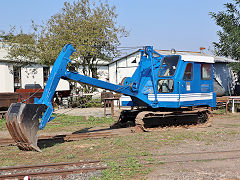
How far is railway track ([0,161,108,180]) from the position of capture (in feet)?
22.2

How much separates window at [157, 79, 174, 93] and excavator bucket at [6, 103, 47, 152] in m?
5.36

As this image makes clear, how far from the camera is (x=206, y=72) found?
13.4 m

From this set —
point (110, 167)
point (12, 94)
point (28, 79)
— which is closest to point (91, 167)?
point (110, 167)

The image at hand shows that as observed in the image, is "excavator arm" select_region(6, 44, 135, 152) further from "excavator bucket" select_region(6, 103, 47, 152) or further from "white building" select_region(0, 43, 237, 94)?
"white building" select_region(0, 43, 237, 94)

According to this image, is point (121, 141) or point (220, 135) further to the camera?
point (220, 135)

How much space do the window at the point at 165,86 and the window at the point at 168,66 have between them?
29 centimetres

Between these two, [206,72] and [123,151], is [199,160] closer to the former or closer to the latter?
[123,151]

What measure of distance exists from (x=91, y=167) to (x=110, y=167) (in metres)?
0.47

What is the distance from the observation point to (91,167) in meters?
7.35

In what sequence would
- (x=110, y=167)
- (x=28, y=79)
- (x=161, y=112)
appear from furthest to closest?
(x=28, y=79) < (x=161, y=112) < (x=110, y=167)

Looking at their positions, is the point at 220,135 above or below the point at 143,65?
below

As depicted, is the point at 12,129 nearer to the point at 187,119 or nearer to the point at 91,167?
the point at 91,167

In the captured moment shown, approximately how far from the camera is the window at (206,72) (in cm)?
1326

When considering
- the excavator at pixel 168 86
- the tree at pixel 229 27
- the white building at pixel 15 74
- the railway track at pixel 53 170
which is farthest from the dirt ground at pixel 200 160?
the white building at pixel 15 74
